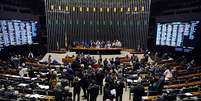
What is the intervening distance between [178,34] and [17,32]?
11.9m

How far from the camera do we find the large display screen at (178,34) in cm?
2292

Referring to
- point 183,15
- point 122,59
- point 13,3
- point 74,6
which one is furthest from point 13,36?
point 183,15

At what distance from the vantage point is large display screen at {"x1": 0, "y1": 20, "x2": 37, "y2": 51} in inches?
922

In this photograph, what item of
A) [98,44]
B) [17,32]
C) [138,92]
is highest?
[17,32]

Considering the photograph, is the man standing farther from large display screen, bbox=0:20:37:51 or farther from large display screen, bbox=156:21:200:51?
large display screen, bbox=0:20:37:51

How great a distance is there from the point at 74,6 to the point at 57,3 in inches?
68.1

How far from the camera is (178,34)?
24703mm

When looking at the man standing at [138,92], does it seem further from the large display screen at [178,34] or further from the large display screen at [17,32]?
the large display screen at [17,32]

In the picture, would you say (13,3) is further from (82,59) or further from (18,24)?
(82,59)

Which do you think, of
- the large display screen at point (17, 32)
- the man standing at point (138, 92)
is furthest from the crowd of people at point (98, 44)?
the man standing at point (138, 92)

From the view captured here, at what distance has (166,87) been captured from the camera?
610 inches

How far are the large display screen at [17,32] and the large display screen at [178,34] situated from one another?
1045cm

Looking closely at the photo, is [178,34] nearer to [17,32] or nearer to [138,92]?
[17,32]

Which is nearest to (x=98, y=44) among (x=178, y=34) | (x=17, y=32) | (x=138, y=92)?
(x=17, y=32)
